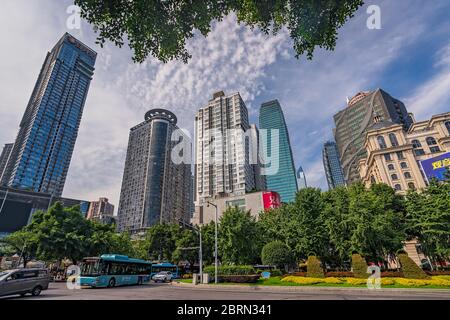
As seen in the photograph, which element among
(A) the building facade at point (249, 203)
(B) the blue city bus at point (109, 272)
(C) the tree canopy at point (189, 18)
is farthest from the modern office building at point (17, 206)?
(C) the tree canopy at point (189, 18)

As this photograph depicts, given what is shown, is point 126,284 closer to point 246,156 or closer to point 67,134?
point 246,156

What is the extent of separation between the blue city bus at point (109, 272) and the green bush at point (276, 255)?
15280 mm

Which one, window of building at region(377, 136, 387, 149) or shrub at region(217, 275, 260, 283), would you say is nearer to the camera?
shrub at region(217, 275, 260, 283)

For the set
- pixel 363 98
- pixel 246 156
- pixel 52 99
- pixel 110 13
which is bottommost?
pixel 110 13

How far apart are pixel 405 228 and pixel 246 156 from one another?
89.2 meters

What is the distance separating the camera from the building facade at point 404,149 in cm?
5944

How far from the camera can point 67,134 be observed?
137250mm

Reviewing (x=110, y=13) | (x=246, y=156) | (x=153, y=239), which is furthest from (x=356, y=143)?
(x=110, y=13)

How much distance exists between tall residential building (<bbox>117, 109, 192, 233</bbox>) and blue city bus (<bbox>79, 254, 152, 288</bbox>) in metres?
83.0

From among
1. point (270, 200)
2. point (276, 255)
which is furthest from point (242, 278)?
point (270, 200)

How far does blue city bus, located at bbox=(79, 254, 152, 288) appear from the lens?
792 inches

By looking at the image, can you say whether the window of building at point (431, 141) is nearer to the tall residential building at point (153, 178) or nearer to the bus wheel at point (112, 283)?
the bus wheel at point (112, 283)

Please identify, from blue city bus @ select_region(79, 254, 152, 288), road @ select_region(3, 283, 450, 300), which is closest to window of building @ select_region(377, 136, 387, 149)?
road @ select_region(3, 283, 450, 300)

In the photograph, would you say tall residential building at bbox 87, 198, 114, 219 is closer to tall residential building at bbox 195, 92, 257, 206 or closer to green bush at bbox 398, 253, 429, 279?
tall residential building at bbox 195, 92, 257, 206
